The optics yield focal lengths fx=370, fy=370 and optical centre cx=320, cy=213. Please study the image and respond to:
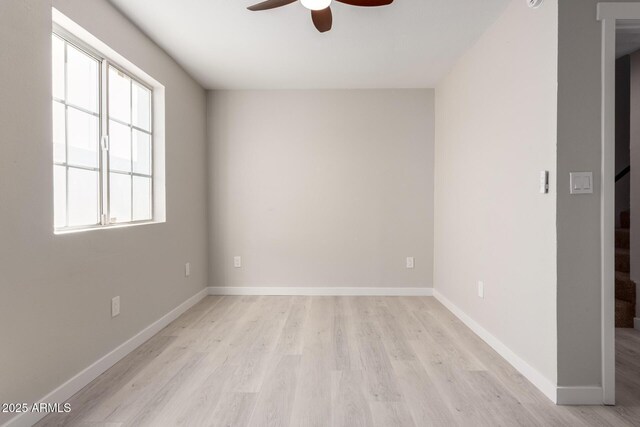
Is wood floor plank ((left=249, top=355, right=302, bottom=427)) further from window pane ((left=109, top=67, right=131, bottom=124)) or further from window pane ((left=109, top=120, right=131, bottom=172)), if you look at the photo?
window pane ((left=109, top=67, right=131, bottom=124))

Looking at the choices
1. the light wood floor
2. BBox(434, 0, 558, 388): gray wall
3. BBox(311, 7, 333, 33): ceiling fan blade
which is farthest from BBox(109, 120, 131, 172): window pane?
BBox(434, 0, 558, 388): gray wall

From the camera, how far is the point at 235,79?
12.8 ft

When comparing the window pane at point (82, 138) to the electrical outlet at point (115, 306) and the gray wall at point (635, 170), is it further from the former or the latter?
the gray wall at point (635, 170)

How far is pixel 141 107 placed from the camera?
10.1 feet

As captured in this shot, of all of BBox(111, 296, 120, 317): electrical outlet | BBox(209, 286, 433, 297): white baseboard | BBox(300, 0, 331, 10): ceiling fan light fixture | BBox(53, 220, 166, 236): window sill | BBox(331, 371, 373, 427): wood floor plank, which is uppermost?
BBox(300, 0, 331, 10): ceiling fan light fixture

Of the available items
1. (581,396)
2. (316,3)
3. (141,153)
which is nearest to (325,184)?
(141,153)

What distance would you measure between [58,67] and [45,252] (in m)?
1.06

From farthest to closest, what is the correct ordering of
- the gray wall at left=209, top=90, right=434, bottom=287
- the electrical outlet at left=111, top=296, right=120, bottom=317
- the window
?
the gray wall at left=209, top=90, right=434, bottom=287
the electrical outlet at left=111, top=296, right=120, bottom=317
the window

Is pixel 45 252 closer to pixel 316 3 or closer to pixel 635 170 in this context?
pixel 316 3

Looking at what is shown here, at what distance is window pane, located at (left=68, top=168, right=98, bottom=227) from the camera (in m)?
2.19

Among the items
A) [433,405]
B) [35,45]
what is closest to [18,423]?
[35,45]

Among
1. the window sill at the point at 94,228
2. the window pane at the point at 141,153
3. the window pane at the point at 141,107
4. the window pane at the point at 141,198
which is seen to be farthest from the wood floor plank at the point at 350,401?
the window pane at the point at 141,107

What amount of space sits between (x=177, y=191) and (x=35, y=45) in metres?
1.82

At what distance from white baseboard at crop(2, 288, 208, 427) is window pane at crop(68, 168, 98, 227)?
857mm
